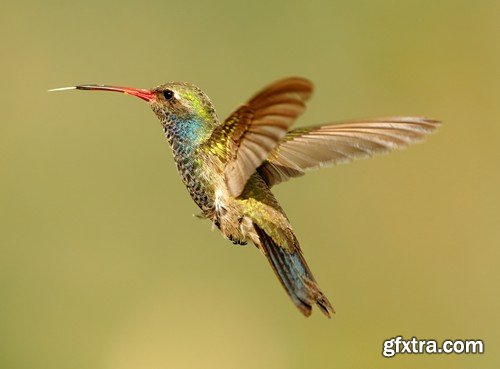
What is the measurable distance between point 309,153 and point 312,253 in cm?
244

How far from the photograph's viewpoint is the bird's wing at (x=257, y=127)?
5.66 ft

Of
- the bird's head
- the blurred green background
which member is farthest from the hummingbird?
the blurred green background

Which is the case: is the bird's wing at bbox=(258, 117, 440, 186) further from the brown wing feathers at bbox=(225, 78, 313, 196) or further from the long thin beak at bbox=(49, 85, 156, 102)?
the long thin beak at bbox=(49, 85, 156, 102)

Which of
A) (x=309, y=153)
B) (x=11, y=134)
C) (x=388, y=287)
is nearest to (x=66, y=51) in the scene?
(x=11, y=134)

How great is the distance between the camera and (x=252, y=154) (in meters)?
2.04

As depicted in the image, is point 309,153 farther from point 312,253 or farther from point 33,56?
point 33,56

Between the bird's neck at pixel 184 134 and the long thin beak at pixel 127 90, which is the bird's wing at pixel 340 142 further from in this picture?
the long thin beak at pixel 127 90

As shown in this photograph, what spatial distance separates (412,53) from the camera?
622 centimetres

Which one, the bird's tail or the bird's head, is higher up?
A: the bird's head

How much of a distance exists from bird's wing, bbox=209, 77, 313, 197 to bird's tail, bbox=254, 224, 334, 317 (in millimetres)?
329

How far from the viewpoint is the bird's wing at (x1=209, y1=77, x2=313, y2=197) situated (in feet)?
5.66

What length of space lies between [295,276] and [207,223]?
75.6 inches

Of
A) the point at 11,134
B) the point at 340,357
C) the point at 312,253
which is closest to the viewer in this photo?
the point at 340,357

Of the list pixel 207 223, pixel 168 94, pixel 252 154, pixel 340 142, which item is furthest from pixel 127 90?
pixel 207 223
